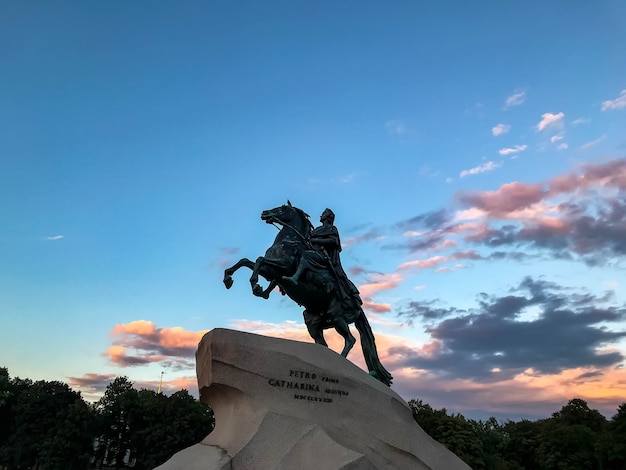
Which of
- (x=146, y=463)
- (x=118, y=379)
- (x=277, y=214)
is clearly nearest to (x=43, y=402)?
(x=118, y=379)

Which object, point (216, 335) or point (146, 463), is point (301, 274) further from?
point (146, 463)

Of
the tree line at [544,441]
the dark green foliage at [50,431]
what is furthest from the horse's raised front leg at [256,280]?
the dark green foliage at [50,431]

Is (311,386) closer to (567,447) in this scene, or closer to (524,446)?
(567,447)

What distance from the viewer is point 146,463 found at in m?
32.2

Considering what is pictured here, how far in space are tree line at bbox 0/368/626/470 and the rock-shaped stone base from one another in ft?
79.5

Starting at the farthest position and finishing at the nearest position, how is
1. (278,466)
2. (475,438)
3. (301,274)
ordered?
1. (475,438)
2. (301,274)
3. (278,466)

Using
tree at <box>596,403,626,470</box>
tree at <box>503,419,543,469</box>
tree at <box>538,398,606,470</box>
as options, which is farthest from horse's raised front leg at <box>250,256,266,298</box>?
tree at <box>503,419,543,469</box>

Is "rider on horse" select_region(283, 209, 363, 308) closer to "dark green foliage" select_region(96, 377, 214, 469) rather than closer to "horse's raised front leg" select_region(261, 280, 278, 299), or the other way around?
"horse's raised front leg" select_region(261, 280, 278, 299)

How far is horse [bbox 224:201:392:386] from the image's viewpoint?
36.4ft

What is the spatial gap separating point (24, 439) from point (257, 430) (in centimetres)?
3357

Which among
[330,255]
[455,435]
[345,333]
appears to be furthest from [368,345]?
[455,435]

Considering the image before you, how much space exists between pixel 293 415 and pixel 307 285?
338 centimetres

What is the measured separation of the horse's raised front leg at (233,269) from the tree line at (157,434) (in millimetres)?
24724

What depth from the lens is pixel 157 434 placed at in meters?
32.4
